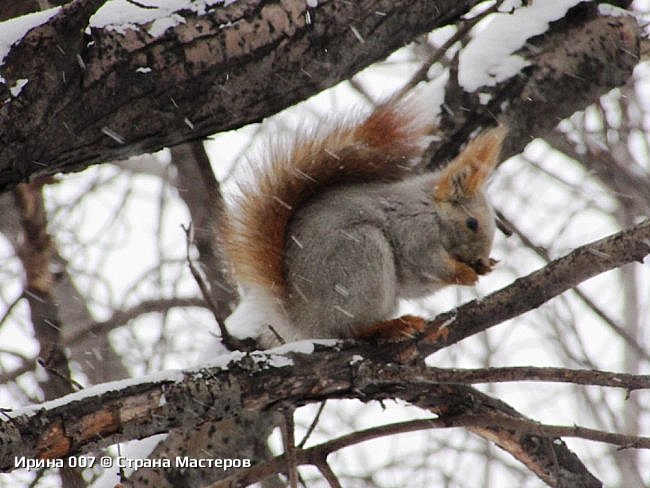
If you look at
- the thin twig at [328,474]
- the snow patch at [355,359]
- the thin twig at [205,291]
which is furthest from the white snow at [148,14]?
the thin twig at [328,474]

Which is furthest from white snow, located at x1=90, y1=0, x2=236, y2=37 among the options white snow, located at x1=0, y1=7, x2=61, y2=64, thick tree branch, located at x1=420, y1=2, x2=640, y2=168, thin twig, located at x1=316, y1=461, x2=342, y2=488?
thick tree branch, located at x1=420, y1=2, x2=640, y2=168

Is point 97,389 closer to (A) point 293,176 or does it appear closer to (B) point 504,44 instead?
(A) point 293,176

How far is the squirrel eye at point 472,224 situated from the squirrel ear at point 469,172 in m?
0.07

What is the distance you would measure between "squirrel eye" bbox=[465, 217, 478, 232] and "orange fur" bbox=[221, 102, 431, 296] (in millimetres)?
275

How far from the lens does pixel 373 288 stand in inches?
83.0

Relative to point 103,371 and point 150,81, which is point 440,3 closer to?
point 150,81

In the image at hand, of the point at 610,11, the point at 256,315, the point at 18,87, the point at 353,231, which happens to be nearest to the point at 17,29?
the point at 18,87

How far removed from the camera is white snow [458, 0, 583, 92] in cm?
283

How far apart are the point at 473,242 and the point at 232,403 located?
950 millimetres

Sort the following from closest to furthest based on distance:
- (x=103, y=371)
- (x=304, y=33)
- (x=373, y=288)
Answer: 1. (x=304, y=33)
2. (x=373, y=288)
3. (x=103, y=371)

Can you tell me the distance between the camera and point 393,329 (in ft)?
6.80

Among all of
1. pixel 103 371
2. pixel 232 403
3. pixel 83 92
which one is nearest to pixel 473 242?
pixel 232 403

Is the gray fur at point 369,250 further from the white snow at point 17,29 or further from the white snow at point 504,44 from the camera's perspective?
the white snow at point 17,29

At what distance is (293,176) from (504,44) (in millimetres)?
1100
